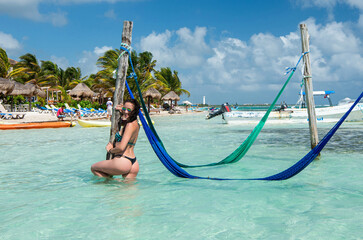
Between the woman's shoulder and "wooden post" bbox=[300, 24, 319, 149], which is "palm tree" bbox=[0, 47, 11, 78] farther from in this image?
the woman's shoulder

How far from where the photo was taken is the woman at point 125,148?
370 centimetres

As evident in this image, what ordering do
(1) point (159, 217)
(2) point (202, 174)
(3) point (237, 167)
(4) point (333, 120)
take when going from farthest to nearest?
(4) point (333, 120)
(3) point (237, 167)
(2) point (202, 174)
(1) point (159, 217)

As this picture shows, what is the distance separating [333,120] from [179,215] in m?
14.0

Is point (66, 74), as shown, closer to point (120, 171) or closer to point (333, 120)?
point (333, 120)

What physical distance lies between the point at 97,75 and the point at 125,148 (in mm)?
31939

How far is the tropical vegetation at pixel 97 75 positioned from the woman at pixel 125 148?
22283mm

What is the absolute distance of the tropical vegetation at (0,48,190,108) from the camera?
2692cm

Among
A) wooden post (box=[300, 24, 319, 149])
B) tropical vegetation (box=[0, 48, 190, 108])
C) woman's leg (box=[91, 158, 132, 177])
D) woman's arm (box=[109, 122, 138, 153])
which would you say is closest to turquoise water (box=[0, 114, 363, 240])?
woman's leg (box=[91, 158, 132, 177])

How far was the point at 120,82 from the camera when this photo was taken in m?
4.30

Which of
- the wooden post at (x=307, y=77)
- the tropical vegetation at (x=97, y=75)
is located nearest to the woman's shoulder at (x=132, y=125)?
the wooden post at (x=307, y=77)

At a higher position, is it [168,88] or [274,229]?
[168,88]

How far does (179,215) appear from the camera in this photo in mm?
3262

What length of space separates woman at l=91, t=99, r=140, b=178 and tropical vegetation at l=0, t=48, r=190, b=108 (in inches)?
877

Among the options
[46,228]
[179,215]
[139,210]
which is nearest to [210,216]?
[179,215]
